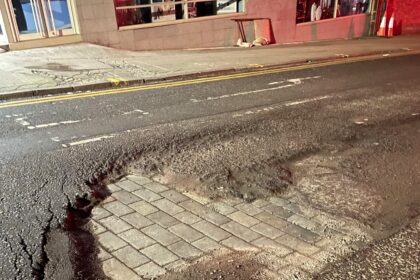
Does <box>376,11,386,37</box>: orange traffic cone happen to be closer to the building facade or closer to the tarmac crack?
the building facade

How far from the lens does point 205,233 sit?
3758mm

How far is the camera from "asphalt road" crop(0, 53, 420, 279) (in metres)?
3.75

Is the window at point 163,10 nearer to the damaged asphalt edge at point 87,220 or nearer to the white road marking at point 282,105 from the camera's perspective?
the white road marking at point 282,105

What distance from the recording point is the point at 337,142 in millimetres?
5859

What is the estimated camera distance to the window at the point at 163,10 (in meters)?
12.9

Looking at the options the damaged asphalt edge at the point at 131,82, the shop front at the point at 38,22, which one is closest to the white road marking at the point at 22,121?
the damaged asphalt edge at the point at 131,82

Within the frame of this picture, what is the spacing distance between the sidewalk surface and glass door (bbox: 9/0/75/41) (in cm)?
52

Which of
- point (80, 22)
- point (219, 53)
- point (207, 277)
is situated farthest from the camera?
point (219, 53)

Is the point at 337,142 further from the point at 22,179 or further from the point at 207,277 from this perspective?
the point at 22,179

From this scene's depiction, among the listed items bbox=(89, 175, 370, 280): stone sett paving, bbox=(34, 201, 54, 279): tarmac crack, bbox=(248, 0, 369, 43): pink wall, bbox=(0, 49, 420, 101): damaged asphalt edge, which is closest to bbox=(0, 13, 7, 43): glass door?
bbox=(0, 49, 420, 101): damaged asphalt edge

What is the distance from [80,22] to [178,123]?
705cm

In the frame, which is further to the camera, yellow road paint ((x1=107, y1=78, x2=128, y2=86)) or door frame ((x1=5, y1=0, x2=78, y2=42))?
door frame ((x1=5, y1=0, x2=78, y2=42))

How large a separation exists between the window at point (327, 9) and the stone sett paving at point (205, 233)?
13.7 metres

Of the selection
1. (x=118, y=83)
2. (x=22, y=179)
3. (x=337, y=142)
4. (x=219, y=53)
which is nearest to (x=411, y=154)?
(x=337, y=142)
